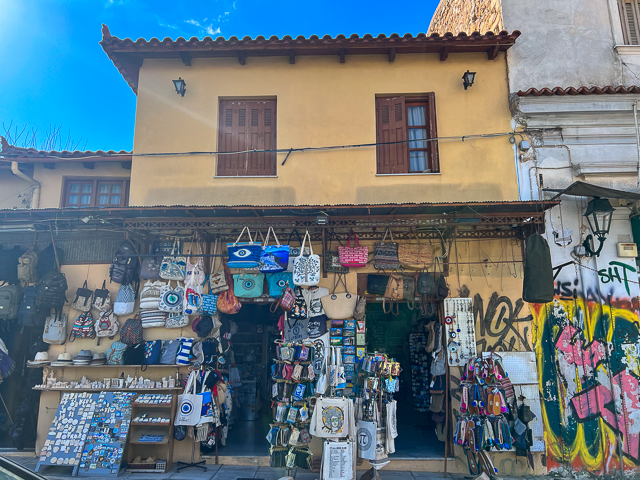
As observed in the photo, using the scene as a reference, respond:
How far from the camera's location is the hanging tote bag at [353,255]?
7.79 meters

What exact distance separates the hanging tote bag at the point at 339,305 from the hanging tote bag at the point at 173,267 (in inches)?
106

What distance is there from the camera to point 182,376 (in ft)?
25.2

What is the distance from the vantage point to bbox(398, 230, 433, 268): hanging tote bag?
312 inches

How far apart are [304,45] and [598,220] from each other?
21.5 ft

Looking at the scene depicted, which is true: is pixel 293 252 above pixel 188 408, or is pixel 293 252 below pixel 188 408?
above

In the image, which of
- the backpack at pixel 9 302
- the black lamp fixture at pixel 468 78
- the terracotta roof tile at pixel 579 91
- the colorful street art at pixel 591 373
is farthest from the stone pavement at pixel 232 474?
the black lamp fixture at pixel 468 78

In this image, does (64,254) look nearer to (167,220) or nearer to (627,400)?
(167,220)

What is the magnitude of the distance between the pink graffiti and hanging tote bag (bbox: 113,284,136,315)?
8185 millimetres

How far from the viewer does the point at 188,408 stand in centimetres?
726

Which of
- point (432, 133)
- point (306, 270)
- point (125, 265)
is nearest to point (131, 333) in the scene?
point (125, 265)

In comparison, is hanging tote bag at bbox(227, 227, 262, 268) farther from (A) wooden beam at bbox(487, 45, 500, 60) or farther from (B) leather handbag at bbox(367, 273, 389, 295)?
(A) wooden beam at bbox(487, 45, 500, 60)

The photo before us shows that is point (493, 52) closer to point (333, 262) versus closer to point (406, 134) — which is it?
point (406, 134)

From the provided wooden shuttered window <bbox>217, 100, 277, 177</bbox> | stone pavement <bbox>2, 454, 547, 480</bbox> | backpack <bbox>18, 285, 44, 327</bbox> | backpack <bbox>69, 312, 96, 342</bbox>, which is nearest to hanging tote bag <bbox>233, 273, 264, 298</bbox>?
wooden shuttered window <bbox>217, 100, 277, 177</bbox>

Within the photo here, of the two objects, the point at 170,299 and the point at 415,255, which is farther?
the point at 415,255
